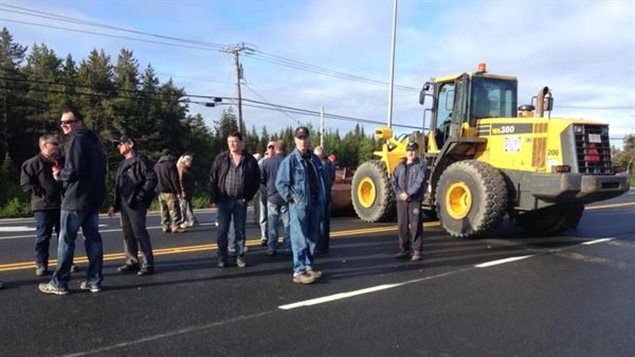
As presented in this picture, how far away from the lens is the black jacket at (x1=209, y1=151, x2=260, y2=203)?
25.1 ft

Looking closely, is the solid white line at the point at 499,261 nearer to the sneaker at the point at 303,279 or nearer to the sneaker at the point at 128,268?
the sneaker at the point at 303,279

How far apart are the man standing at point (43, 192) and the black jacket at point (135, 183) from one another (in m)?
0.76

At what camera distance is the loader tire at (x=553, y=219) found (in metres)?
11.1

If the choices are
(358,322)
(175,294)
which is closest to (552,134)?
(358,322)

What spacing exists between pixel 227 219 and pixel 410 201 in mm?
2680

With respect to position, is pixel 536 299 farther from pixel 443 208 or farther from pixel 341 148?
pixel 341 148

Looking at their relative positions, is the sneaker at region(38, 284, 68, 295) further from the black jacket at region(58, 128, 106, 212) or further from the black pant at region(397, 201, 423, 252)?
the black pant at region(397, 201, 423, 252)

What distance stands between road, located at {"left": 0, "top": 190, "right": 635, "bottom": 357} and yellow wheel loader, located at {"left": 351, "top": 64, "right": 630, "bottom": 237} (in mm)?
1069

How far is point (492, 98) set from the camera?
1154cm

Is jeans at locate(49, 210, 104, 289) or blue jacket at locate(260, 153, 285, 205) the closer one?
jeans at locate(49, 210, 104, 289)

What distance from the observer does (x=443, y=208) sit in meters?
10.7

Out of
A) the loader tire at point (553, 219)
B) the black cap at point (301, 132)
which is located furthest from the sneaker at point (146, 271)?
the loader tire at point (553, 219)

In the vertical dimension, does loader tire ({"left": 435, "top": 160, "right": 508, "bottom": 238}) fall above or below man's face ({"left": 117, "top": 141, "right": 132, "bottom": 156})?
below

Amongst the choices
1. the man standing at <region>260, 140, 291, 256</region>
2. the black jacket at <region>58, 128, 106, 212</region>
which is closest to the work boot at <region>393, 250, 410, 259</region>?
the man standing at <region>260, 140, 291, 256</region>
